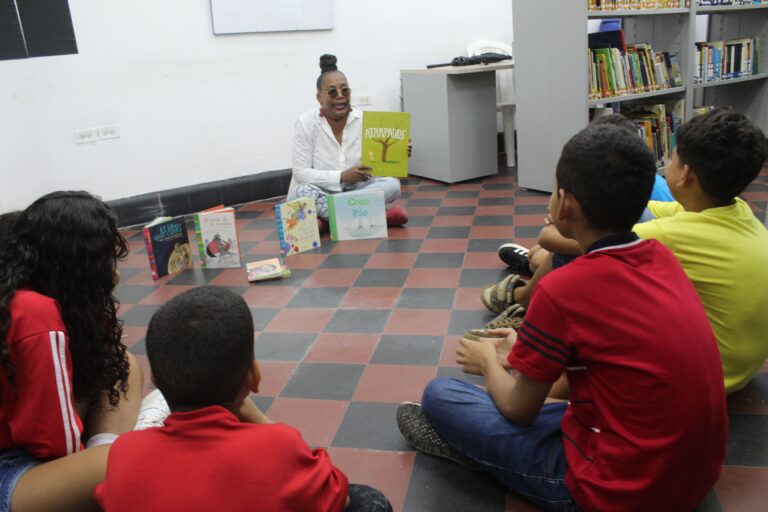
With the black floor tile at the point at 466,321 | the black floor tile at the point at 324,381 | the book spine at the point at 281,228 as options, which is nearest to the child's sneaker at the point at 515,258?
the black floor tile at the point at 466,321

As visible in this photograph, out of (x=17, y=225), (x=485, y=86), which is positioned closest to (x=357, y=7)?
(x=485, y=86)

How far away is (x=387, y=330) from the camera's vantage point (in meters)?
2.62

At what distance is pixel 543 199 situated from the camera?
4.48 meters

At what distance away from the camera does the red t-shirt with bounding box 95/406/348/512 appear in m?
0.92

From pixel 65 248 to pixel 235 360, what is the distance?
61cm

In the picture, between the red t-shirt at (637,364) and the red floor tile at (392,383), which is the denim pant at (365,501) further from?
the red floor tile at (392,383)

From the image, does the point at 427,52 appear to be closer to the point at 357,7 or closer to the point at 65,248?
the point at 357,7

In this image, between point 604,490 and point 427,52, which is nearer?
point 604,490

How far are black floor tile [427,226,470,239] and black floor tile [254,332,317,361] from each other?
4.77 feet

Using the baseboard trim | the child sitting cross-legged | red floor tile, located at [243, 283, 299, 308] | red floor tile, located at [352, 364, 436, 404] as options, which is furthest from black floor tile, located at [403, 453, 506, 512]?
the baseboard trim

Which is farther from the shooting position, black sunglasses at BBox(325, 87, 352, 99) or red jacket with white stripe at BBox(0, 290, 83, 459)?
black sunglasses at BBox(325, 87, 352, 99)

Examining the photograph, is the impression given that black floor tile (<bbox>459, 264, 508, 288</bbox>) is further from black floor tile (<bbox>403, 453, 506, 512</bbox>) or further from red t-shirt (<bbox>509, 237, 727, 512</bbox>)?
red t-shirt (<bbox>509, 237, 727, 512</bbox>)

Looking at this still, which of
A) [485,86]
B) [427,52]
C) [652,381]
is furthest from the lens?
[427,52]

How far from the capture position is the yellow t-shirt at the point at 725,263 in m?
1.65
